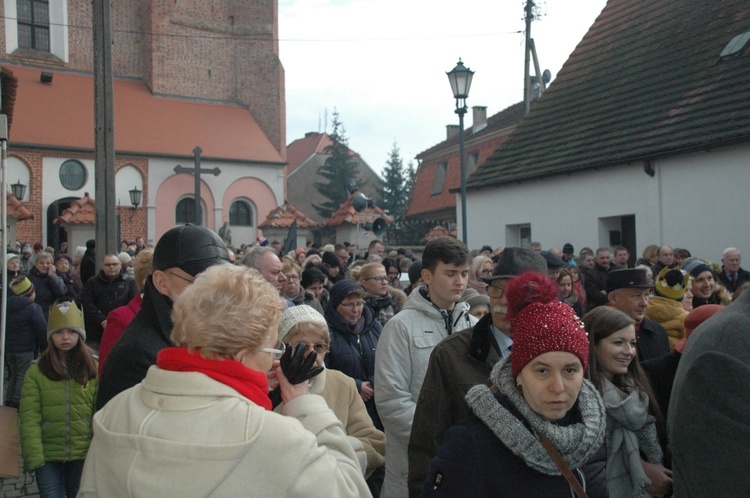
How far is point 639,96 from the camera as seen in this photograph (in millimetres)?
15078

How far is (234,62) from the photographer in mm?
37812

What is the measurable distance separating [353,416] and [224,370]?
1.87 meters

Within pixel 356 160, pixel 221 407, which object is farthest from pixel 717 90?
pixel 356 160

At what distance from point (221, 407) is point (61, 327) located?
146 inches

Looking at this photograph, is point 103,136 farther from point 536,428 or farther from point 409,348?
point 536,428

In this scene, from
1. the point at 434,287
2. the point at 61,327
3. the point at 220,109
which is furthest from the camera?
the point at 220,109

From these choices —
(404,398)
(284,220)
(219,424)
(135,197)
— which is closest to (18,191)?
(135,197)

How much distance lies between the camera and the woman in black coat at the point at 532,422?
2.25m

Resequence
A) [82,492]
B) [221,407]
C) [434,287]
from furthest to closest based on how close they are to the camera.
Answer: [434,287]
[82,492]
[221,407]

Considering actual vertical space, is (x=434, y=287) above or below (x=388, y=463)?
above

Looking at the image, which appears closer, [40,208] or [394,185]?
[40,208]

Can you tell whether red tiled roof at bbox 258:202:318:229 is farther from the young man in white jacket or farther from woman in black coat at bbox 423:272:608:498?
woman in black coat at bbox 423:272:608:498

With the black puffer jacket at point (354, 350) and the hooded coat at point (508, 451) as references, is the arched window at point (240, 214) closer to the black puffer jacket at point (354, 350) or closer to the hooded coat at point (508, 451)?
the black puffer jacket at point (354, 350)

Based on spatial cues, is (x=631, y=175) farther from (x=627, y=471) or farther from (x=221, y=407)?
(x=221, y=407)
